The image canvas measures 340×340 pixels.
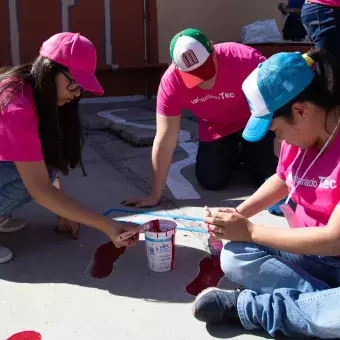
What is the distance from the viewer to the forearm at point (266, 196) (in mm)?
2246

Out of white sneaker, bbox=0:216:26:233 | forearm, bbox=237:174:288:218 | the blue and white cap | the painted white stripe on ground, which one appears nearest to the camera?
the blue and white cap

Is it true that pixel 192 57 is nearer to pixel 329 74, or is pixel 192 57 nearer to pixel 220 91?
pixel 220 91

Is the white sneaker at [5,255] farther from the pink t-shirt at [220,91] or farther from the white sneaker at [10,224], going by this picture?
the pink t-shirt at [220,91]

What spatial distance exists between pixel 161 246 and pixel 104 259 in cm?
40

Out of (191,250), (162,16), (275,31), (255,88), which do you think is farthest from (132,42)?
(255,88)

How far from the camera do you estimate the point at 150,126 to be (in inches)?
212

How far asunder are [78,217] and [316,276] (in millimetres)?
1032

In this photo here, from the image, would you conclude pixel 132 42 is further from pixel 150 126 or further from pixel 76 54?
pixel 76 54

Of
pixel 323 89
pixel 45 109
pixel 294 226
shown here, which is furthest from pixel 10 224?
pixel 323 89

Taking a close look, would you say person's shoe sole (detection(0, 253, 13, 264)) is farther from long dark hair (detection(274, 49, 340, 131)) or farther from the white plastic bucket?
long dark hair (detection(274, 49, 340, 131))

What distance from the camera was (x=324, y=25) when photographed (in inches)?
130

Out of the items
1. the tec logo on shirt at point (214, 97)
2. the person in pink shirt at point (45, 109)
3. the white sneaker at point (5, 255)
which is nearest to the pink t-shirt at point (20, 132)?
the person in pink shirt at point (45, 109)

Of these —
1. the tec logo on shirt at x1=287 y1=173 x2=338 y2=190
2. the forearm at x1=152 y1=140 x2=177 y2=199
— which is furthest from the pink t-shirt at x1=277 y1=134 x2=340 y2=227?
the forearm at x1=152 y1=140 x2=177 y2=199

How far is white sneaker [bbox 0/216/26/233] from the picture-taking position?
2.99m
